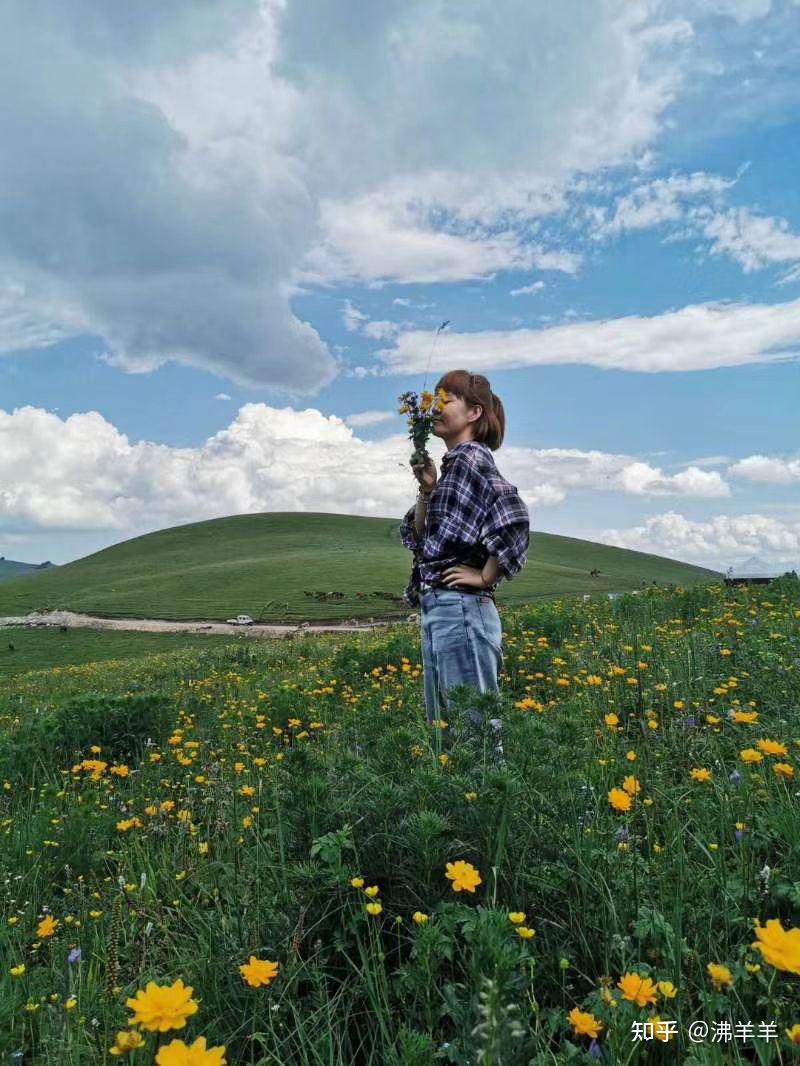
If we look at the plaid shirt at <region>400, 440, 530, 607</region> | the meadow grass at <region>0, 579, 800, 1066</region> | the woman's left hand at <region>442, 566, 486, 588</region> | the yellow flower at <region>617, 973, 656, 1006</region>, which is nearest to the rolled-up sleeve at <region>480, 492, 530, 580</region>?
the plaid shirt at <region>400, 440, 530, 607</region>

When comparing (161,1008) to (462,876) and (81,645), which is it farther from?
(81,645)

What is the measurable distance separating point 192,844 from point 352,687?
4.98 m

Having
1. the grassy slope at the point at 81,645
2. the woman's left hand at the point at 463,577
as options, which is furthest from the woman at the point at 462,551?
the grassy slope at the point at 81,645

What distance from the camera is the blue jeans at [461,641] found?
15.0ft

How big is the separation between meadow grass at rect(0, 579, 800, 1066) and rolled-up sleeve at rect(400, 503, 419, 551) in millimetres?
1270

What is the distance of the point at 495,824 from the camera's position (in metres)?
2.60

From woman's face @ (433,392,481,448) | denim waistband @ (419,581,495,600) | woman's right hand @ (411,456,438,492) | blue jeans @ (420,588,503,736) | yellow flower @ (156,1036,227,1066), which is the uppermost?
woman's face @ (433,392,481,448)

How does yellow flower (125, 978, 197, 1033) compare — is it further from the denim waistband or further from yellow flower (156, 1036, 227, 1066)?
the denim waistband

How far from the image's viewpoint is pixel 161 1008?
5.52ft

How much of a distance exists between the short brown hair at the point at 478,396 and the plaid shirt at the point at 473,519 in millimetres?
263

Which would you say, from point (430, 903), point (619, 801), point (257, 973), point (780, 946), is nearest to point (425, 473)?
point (619, 801)

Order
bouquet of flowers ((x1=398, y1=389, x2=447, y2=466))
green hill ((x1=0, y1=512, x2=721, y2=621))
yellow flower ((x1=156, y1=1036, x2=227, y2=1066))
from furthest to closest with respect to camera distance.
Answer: green hill ((x1=0, y1=512, x2=721, y2=621)) → bouquet of flowers ((x1=398, y1=389, x2=447, y2=466)) → yellow flower ((x1=156, y1=1036, x2=227, y2=1066))

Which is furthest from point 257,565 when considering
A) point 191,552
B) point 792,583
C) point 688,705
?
point 688,705

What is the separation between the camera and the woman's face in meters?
4.85
